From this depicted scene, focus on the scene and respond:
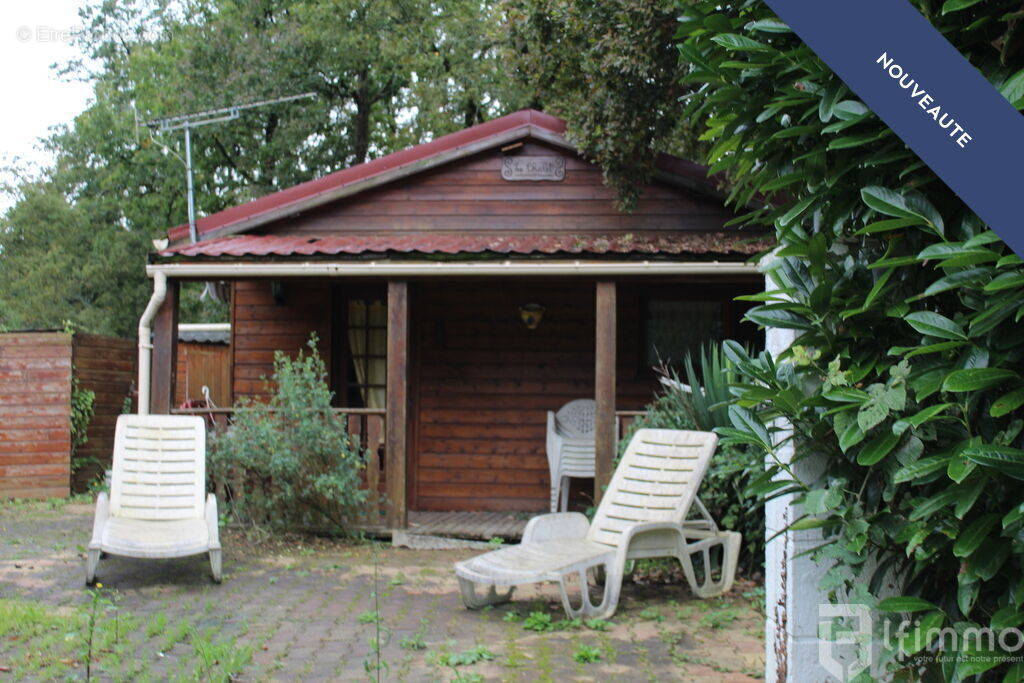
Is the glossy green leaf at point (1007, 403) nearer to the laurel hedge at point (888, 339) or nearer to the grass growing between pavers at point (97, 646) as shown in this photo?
the laurel hedge at point (888, 339)

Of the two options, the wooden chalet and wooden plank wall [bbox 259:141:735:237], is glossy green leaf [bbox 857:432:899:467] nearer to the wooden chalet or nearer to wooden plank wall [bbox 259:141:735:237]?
the wooden chalet

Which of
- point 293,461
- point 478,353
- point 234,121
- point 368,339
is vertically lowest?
point 293,461

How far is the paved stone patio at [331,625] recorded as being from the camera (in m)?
4.49

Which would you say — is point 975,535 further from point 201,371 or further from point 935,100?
point 201,371

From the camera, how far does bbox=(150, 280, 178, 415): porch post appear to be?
8445 millimetres

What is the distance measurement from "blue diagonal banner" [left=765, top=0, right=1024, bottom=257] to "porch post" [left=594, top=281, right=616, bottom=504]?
6.21 m

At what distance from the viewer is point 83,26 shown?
29141mm

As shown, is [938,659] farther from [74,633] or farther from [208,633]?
[74,633]

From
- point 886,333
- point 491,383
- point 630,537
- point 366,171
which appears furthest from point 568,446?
point 886,333

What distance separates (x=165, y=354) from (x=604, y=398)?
3939 mm

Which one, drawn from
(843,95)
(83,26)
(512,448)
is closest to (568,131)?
(512,448)

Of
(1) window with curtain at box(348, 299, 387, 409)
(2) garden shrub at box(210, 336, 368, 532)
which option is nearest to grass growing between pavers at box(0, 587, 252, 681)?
(2) garden shrub at box(210, 336, 368, 532)

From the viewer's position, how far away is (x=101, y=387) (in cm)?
1220

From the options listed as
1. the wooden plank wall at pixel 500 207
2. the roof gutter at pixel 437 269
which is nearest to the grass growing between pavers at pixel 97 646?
A: the roof gutter at pixel 437 269
